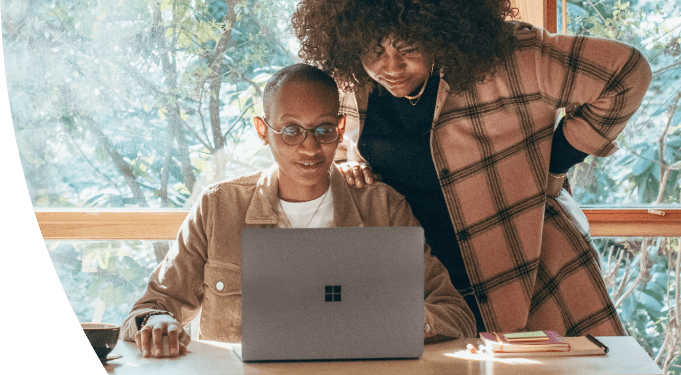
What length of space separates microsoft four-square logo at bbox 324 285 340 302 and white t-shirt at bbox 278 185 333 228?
57 centimetres

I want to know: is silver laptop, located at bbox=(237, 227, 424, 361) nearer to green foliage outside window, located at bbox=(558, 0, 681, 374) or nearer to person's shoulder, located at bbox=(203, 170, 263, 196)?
person's shoulder, located at bbox=(203, 170, 263, 196)

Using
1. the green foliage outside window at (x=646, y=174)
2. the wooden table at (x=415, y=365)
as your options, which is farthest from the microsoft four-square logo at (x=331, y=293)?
the green foliage outside window at (x=646, y=174)

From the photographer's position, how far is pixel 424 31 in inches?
64.7

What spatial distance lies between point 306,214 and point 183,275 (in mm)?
370

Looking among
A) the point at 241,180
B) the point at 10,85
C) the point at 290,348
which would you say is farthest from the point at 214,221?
the point at 10,85

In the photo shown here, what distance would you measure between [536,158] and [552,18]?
41.4 inches

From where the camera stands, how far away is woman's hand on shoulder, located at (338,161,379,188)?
1822mm

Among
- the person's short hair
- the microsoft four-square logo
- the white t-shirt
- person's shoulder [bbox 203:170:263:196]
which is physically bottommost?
the microsoft four-square logo

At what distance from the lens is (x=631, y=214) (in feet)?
8.91

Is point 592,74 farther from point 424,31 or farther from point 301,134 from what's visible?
point 301,134

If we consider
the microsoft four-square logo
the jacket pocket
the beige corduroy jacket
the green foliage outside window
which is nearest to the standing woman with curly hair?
the beige corduroy jacket

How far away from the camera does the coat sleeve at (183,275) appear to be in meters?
1.58

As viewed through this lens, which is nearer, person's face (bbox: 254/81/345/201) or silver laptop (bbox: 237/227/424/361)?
silver laptop (bbox: 237/227/424/361)

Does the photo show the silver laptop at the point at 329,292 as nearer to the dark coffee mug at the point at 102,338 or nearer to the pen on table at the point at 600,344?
the dark coffee mug at the point at 102,338
